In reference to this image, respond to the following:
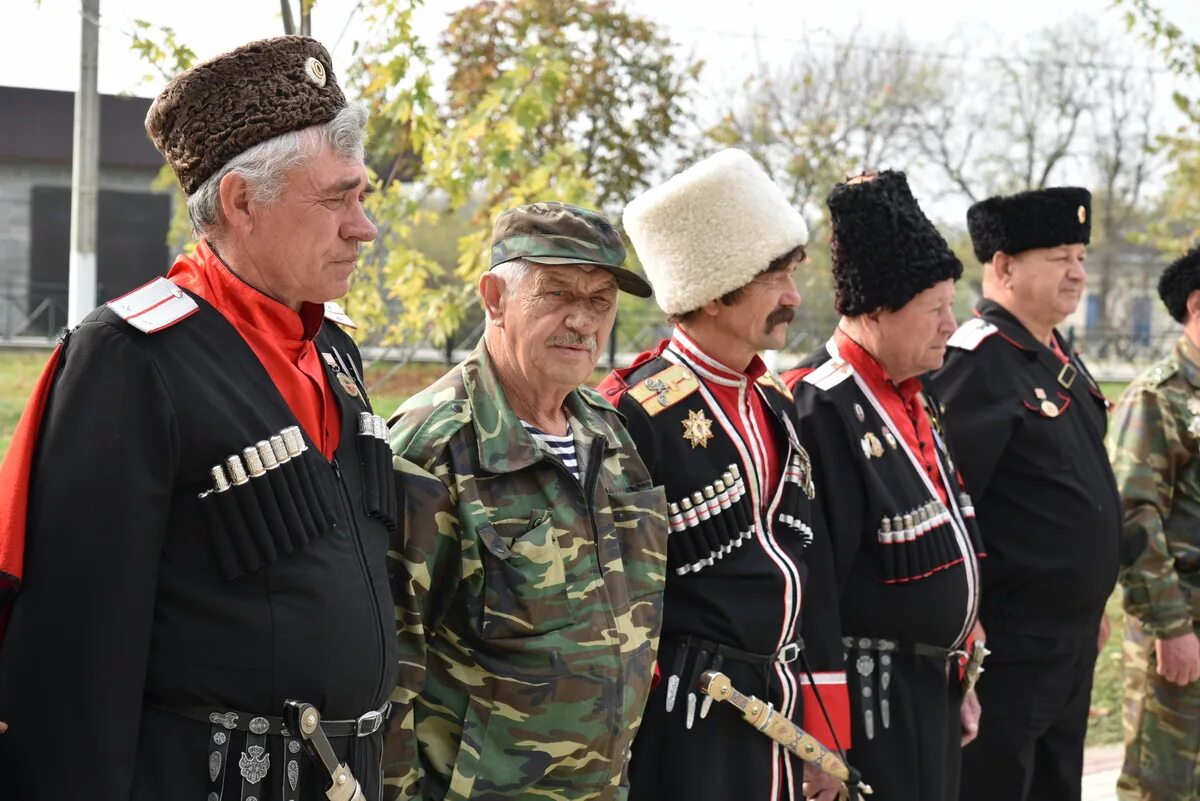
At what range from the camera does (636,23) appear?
42.2 ft

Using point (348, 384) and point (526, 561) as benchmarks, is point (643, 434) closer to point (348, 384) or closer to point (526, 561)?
point (526, 561)

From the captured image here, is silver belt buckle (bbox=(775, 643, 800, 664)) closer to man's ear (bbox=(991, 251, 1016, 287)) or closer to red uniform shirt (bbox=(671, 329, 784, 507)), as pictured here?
red uniform shirt (bbox=(671, 329, 784, 507))

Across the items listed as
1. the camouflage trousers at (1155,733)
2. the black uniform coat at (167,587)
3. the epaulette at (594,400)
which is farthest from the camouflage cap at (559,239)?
the camouflage trousers at (1155,733)

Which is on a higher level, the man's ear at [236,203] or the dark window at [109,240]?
the man's ear at [236,203]

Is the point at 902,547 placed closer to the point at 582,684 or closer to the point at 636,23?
the point at 582,684

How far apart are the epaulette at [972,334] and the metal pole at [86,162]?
3.11 meters

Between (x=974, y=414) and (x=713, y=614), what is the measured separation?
5.84 feet

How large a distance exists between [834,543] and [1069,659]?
4.48 ft

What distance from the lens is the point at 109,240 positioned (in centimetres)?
1667

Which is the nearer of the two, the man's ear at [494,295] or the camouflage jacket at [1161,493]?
the man's ear at [494,295]

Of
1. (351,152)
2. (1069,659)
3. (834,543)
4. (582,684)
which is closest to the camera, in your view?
(351,152)

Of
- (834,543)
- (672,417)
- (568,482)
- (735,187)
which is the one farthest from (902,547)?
(568,482)

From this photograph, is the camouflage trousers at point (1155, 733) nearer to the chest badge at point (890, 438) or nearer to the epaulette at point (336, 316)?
the chest badge at point (890, 438)

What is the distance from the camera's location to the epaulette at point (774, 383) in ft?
12.4
